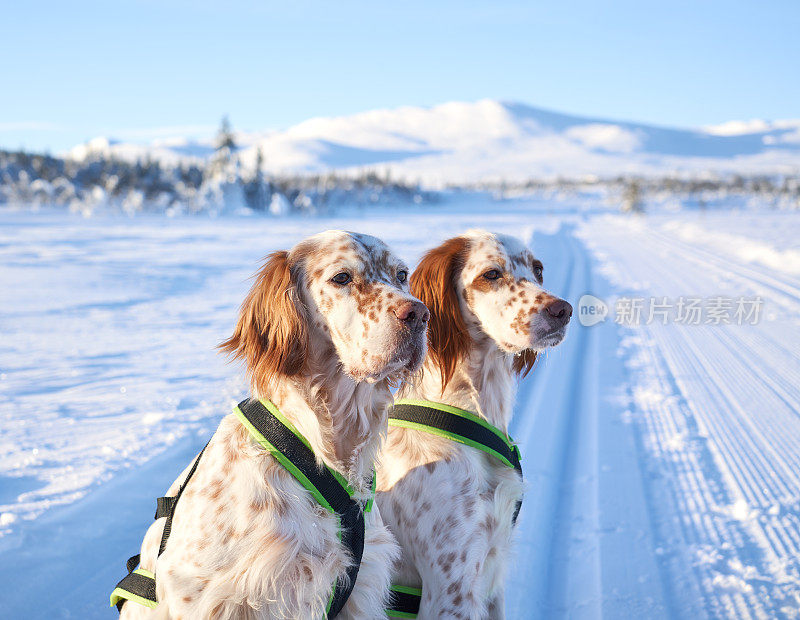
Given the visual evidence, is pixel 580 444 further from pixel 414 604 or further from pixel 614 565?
pixel 414 604

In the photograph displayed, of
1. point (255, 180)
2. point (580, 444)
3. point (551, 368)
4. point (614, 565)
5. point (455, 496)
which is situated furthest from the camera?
point (255, 180)

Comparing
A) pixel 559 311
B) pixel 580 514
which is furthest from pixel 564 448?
pixel 559 311

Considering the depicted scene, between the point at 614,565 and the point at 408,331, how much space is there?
1963 millimetres

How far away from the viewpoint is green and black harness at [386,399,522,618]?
2.45 m

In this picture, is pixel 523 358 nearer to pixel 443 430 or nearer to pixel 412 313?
pixel 443 430

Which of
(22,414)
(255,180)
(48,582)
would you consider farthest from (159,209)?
(48,582)

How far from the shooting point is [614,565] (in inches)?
119

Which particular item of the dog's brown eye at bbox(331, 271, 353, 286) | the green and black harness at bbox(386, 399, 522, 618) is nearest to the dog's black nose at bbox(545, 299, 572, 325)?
the green and black harness at bbox(386, 399, 522, 618)

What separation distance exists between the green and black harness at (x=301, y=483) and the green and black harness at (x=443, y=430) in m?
0.49

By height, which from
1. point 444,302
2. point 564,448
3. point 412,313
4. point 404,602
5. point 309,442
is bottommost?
point 564,448

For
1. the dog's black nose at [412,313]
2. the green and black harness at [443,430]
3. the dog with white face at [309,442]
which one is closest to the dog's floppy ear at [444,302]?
the green and black harness at [443,430]

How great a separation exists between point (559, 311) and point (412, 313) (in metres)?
0.93

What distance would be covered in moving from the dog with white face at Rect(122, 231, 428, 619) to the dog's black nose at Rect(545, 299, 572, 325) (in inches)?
29.6

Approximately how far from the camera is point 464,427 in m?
2.47
